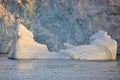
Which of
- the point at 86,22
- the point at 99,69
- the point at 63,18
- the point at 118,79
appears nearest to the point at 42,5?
the point at 63,18

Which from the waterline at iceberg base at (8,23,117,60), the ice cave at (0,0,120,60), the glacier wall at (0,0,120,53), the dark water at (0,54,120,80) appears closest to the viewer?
the dark water at (0,54,120,80)

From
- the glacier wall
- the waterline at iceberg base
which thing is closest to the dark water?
the waterline at iceberg base

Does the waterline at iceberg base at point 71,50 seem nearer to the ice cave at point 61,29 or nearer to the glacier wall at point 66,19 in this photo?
the ice cave at point 61,29

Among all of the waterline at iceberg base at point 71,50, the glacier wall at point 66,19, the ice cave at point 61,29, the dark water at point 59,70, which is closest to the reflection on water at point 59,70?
the dark water at point 59,70

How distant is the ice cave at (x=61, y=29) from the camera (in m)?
39.1

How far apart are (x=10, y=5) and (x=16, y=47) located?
49.8 feet

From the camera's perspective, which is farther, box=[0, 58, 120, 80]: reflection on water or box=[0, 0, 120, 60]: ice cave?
box=[0, 0, 120, 60]: ice cave

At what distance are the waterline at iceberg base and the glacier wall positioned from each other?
533 cm

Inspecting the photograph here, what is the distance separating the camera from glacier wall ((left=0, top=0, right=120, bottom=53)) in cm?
4553

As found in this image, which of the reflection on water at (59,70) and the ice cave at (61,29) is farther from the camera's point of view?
the ice cave at (61,29)

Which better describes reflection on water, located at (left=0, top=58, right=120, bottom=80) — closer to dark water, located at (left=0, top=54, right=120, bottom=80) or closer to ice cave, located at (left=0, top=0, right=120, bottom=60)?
dark water, located at (left=0, top=54, right=120, bottom=80)

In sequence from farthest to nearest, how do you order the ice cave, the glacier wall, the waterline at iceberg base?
the glacier wall, the ice cave, the waterline at iceberg base

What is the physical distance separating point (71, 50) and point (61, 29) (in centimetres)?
987

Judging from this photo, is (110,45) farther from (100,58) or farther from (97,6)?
(97,6)
